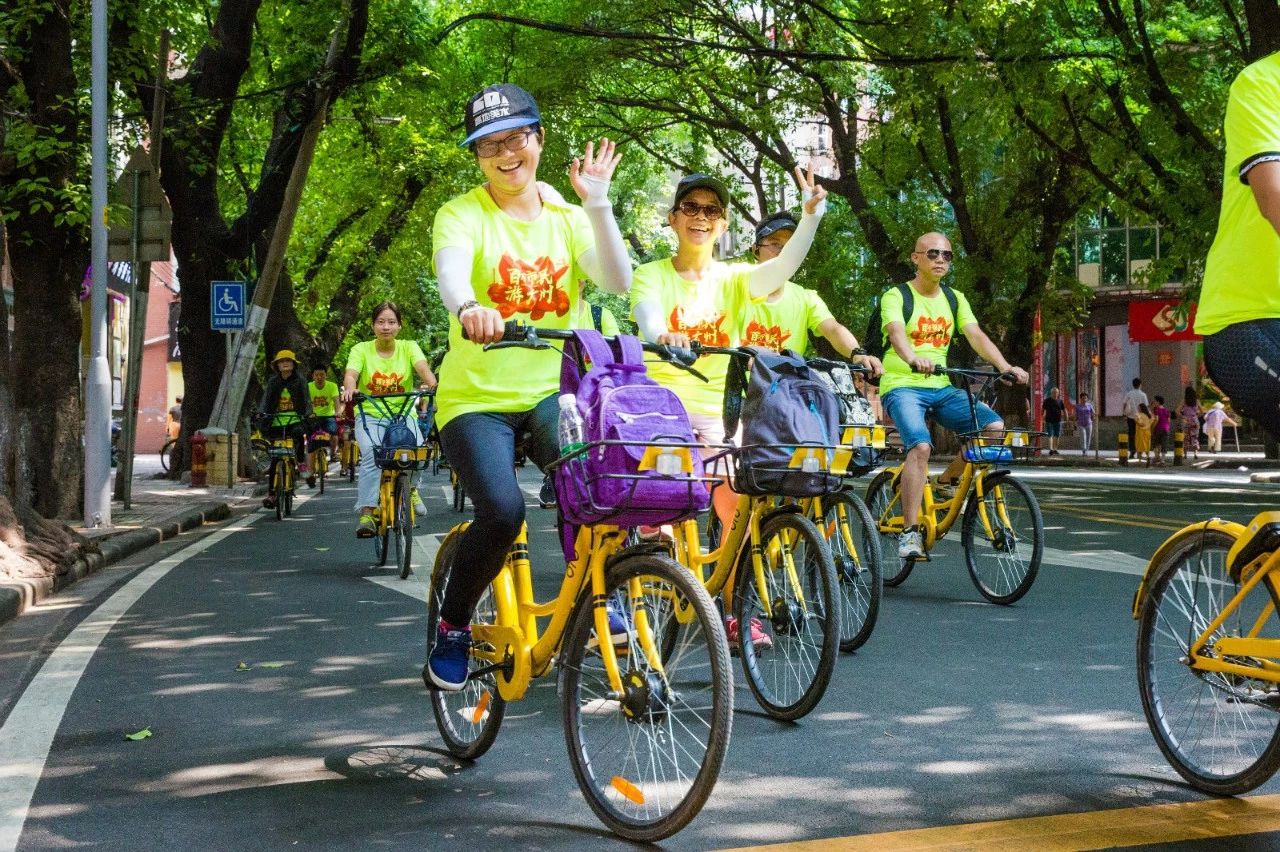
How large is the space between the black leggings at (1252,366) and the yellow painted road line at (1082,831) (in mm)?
1001

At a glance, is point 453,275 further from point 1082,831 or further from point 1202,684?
point 1202,684

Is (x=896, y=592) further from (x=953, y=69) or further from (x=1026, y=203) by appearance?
(x=1026, y=203)

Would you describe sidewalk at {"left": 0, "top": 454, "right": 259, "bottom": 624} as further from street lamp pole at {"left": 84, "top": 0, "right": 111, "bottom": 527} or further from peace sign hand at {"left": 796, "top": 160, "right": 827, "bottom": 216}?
peace sign hand at {"left": 796, "top": 160, "right": 827, "bottom": 216}

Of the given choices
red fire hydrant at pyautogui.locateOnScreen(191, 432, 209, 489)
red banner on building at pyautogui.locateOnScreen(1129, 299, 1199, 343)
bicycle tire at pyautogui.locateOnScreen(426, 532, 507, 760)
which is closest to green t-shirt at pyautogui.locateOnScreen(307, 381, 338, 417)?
red fire hydrant at pyautogui.locateOnScreen(191, 432, 209, 489)

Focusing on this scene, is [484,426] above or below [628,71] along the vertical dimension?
below

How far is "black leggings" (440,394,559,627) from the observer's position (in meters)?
4.58

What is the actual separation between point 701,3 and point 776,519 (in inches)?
817

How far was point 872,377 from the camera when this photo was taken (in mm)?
7809

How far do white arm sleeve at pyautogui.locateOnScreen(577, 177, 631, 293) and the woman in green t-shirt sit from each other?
6.16 metres

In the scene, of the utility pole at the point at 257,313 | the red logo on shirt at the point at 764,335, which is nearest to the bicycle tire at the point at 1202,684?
the red logo on shirt at the point at 764,335

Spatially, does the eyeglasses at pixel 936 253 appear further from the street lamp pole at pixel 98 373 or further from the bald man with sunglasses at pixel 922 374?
the street lamp pole at pixel 98 373

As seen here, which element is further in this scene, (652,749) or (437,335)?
(437,335)

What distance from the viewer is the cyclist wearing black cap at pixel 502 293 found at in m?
4.64

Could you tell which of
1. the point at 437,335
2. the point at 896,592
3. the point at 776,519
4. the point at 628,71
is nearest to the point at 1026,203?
the point at 628,71
